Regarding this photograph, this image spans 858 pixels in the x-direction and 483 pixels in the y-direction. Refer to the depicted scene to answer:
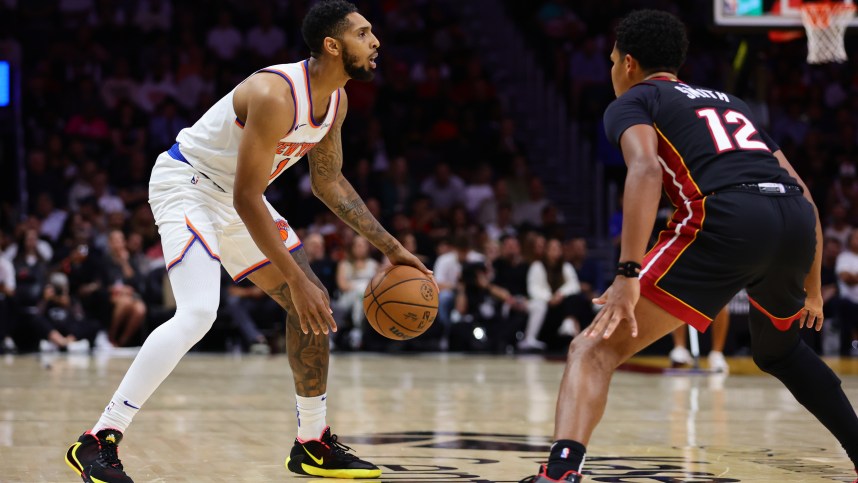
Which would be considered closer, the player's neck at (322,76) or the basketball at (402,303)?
the player's neck at (322,76)

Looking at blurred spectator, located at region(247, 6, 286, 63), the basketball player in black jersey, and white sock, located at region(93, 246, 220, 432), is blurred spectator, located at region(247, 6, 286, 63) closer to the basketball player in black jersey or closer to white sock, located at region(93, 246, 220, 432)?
white sock, located at region(93, 246, 220, 432)

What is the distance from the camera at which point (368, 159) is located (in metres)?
16.6

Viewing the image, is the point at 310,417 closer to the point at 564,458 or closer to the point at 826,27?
the point at 564,458

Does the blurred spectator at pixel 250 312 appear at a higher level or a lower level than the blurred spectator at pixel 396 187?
lower

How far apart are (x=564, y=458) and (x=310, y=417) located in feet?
5.40

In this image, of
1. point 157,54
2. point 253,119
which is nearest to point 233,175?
point 253,119

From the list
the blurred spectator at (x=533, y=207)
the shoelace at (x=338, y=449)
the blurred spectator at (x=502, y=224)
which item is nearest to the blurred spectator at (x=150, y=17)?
the blurred spectator at (x=502, y=224)

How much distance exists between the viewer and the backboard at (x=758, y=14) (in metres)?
10.2

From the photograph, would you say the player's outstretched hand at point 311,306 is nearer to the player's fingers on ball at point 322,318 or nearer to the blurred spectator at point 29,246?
the player's fingers on ball at point 322,318

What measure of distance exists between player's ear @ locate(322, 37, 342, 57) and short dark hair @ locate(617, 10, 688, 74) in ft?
3.85

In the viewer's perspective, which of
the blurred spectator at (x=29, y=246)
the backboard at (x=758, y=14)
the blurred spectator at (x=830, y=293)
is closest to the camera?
the backboard at (x=758, y=14)

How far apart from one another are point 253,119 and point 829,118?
49.6 ft

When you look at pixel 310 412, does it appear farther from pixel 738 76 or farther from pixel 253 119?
pixel 738 76

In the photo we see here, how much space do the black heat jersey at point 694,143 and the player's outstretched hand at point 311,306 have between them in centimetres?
126
